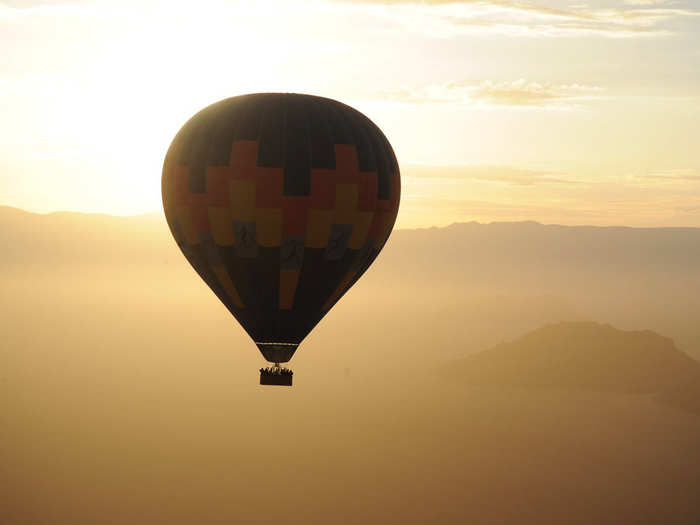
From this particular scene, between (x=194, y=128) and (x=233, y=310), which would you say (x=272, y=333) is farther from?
(x=194, y=128)

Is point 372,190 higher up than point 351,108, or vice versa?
point 351,108

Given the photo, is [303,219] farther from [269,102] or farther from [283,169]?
[269,102]

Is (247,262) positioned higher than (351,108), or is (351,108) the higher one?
(351,108)

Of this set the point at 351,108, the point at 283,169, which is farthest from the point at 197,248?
the point at 351,108

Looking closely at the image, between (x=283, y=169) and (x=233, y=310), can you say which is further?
(x=233, y=310)

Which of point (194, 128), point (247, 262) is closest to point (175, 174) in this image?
point (194, 128)

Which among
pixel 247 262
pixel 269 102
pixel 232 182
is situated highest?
pixel 269 102
